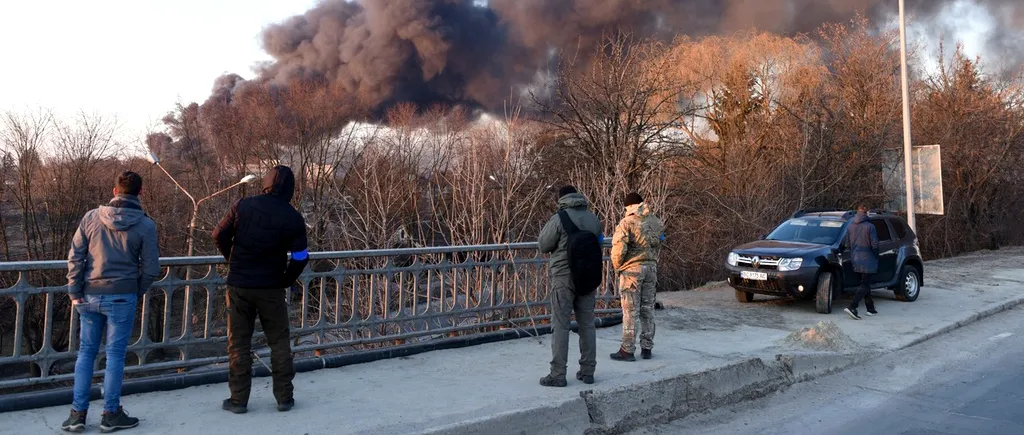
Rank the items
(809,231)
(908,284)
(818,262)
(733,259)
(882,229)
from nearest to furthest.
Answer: (818,262)
(733,259)
(809,231)
(882,229)
(908,284)

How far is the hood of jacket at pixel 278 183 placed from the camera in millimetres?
4711

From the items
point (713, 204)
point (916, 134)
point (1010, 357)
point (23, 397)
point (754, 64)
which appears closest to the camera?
point (23, 397)

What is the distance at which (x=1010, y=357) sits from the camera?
25.6 ft

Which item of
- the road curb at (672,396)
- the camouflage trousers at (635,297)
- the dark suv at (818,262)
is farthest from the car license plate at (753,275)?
the camouflage trousers at (635,297)

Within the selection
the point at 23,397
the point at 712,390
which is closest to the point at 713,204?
the point at 712,390

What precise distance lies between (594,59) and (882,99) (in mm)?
11463

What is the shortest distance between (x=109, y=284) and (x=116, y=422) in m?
0.86

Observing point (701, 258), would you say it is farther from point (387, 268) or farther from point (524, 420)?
point (524, 420)

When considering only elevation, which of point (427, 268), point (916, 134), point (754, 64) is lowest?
point (427, 268)

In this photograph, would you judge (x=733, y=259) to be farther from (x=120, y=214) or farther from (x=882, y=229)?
(x=120, y=214)

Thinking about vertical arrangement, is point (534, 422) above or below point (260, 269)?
below

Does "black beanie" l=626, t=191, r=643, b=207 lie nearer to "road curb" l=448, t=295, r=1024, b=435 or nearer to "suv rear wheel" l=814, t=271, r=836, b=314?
"road curb" l=448, t=295, r=1024, b=435

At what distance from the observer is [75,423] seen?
424cm

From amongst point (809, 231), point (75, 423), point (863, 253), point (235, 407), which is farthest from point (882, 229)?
point (75, 423)
